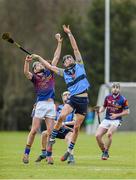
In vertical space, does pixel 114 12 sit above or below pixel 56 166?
above

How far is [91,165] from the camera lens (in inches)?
658

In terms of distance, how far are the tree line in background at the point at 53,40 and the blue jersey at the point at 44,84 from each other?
42239 mm

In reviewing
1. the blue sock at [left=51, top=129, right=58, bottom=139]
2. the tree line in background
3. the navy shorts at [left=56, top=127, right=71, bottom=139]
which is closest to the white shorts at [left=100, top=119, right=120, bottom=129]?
the navy shorts at [left=56, top=127, right=71, bottom=139]

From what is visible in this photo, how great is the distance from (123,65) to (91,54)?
2.66 meters

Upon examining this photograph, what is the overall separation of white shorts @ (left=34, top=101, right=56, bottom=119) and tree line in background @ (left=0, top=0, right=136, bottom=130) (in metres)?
42.3

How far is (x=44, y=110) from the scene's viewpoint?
17.1 meters

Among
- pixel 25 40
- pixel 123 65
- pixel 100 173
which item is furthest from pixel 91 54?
pixel 100 173

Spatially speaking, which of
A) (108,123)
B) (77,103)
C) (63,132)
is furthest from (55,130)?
(108,123)

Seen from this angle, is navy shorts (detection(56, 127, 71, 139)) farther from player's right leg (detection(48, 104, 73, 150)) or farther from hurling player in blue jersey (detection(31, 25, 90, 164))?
player's right leg (detection(48, 104, 73, 150))

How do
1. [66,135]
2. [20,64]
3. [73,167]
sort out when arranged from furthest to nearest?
[20,64]
[66,135]
[73,167]

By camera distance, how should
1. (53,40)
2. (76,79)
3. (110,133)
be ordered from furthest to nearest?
(53,40) < (110,133) < (76,79)

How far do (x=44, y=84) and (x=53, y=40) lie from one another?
45.3 meters

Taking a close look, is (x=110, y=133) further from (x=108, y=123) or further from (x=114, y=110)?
(x=114, y=110)

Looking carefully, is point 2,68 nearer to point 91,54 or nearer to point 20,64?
point 20,64
